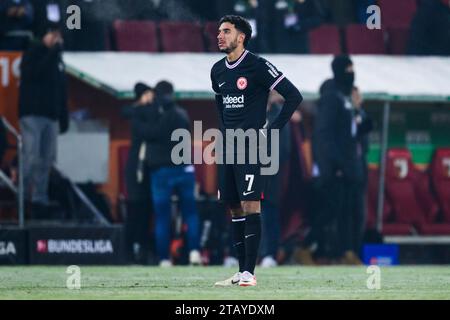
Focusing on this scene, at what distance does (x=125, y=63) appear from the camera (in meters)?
21.7

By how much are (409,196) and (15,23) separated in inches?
248

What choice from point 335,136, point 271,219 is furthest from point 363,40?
point 271,219

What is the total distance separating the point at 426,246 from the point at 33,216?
5.89 metres

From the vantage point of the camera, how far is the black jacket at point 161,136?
19562mm

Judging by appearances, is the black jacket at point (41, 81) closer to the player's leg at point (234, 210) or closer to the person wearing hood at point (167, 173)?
the person wearing hood at point (167, 173)

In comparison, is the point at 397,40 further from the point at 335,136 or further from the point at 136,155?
the point at 136,155

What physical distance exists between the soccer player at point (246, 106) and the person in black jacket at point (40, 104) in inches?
252

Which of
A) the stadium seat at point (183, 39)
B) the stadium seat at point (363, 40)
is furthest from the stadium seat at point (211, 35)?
the stadium seat at point (363, 40)

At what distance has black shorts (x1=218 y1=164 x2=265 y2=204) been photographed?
13305mm

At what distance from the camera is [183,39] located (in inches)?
891

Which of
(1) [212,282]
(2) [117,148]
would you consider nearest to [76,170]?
(2) [117,148]

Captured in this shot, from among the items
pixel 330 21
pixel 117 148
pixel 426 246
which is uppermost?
pixel 330 21

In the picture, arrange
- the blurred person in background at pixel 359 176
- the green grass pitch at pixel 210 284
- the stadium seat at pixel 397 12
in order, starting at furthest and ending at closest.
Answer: the stadium seat at pixel 397 12
the blurred person in background at pixel 359 176
the green grass pitch at pixel 210 284
